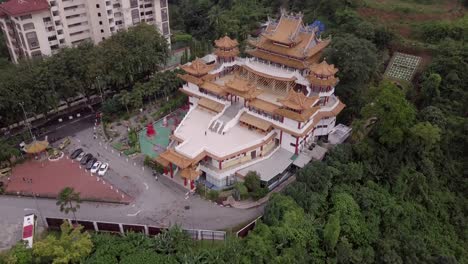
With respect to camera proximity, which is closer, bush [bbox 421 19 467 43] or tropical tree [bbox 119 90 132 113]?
tropical tree [bbox 119 90 132 113]

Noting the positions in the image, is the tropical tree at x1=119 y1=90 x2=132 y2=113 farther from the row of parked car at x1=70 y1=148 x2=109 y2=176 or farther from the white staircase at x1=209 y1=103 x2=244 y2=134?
the white staircase at x1=209 y1=103 x2=244 y2=134

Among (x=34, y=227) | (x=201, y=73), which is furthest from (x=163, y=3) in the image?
(x=34, y=227)

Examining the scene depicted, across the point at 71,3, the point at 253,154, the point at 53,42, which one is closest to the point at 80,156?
the point at 253,154

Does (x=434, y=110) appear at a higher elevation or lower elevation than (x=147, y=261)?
higher

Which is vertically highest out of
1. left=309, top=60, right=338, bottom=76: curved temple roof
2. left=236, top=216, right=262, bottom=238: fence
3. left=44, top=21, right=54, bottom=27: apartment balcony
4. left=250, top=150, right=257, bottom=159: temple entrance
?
left=44, top=21, right=54, bottom=27: apartment balcony

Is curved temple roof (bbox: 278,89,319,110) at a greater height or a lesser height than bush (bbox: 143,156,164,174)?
greater

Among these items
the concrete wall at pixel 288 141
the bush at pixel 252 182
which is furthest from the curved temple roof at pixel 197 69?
the bush at pixel 252 182

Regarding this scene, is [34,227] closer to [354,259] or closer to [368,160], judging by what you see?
[354,259]

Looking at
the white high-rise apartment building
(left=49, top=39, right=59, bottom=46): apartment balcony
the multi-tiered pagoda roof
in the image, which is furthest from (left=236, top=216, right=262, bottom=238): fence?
(left=49, top=39, right=59, bottom=46): apartment balcony
